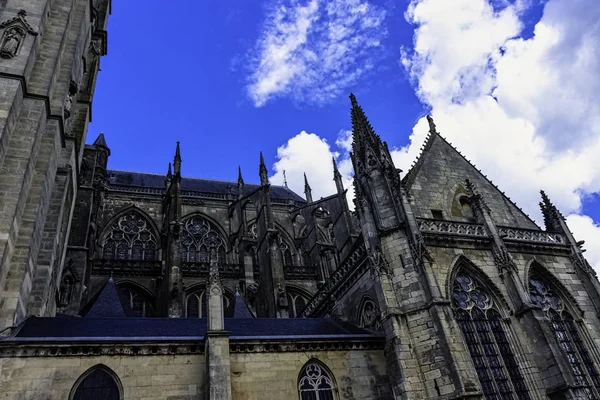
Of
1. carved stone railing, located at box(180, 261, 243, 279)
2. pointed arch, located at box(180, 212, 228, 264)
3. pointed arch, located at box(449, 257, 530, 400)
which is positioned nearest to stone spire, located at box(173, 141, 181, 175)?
pointed arch, located at box(180, 212, 228, 264)

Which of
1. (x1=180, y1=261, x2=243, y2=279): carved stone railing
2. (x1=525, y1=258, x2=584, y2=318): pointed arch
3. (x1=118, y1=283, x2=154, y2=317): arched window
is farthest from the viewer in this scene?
(x1=180, y1=261, x2=243, y2=279): carved stone railing

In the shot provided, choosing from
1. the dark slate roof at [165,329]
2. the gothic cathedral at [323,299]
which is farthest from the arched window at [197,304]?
the dark slate roof at [165,329]

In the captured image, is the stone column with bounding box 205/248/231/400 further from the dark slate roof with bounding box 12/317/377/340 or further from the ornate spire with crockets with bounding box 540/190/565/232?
the ornate spire with crockets with bounding box 540/190/565/232

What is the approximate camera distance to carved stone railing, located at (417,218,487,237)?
1304 centimetres

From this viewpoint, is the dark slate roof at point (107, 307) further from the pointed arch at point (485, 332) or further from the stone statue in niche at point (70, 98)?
the pointed arch at point (485, 332)

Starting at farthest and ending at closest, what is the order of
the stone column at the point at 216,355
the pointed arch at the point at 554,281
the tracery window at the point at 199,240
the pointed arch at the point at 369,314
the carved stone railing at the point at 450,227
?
1. the tracery window at the point at 199,240
2. the pointed arch at the point at 554,281
3. the carved stone railing at the point at 450,227
4. the pointed arch at the point at 369,314
5. the stone column at the point at 216,355

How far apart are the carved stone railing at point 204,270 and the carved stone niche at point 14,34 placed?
11.3 m

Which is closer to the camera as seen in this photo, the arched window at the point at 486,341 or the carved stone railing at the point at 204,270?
the arched window at the point at 486,341

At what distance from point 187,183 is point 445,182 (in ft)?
67.0

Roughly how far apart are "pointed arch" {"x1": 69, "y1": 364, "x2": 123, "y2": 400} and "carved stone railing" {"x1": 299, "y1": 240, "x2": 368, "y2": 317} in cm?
712

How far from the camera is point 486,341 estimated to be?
11805mm

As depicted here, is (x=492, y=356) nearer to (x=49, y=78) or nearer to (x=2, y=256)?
(x=2, y=256)

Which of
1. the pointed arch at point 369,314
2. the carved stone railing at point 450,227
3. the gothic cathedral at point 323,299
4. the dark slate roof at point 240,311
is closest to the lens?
the gothic cathedral at point 323,299

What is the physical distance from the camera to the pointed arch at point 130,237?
74.5ft
